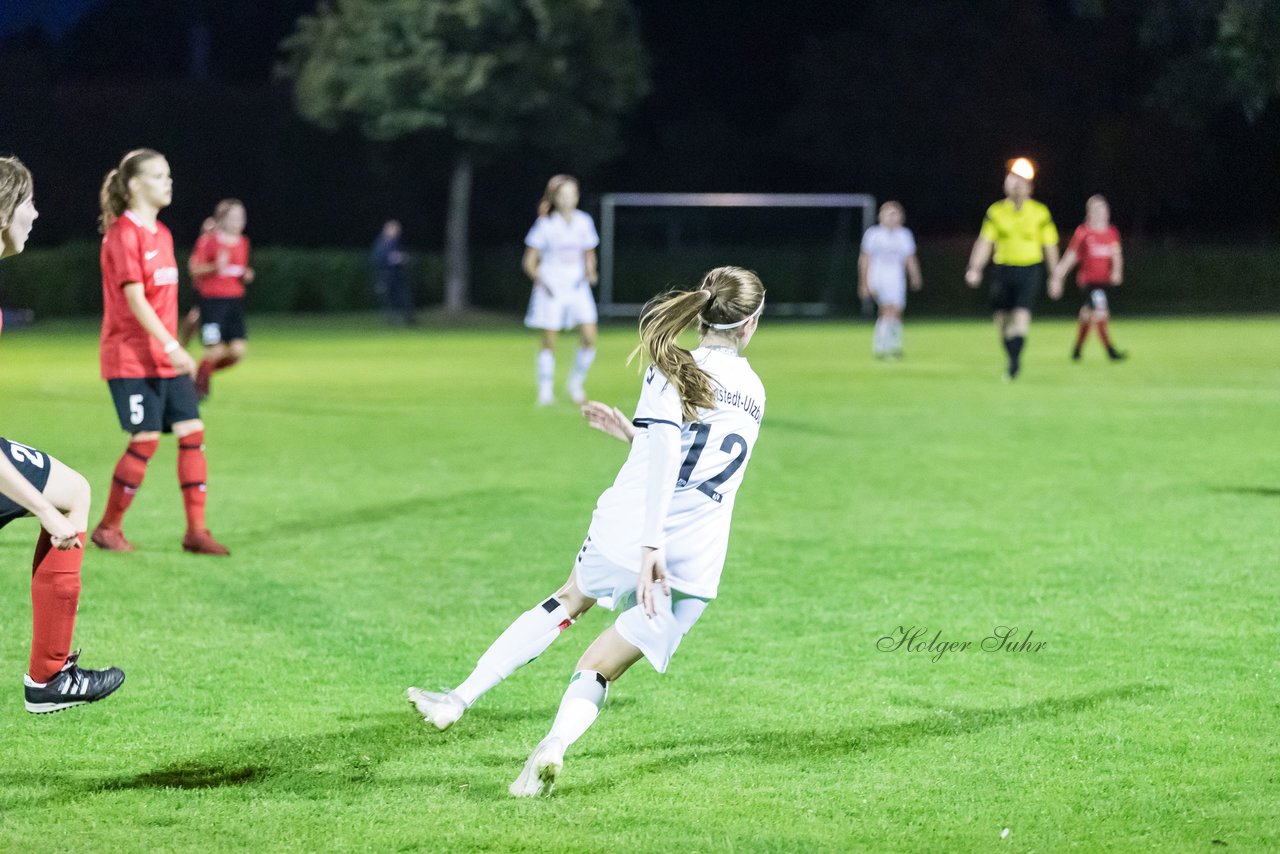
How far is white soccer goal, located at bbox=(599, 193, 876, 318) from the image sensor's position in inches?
1660

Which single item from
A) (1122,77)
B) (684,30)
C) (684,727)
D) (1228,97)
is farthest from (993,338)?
(684,30)

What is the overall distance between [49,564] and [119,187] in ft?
11.3

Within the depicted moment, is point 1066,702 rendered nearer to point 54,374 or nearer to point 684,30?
point 54,374

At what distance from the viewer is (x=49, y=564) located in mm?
5375

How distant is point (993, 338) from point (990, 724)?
24.8 meters

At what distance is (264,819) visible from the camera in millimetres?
4750

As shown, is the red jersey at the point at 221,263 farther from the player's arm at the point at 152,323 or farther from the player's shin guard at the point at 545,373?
the player's arm at the point at 152,323

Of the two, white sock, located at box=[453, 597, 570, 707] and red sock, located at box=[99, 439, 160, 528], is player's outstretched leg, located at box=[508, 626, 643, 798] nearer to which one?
white sock, located at box=[453, 597, 570, 707]

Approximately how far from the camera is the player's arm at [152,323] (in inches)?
324

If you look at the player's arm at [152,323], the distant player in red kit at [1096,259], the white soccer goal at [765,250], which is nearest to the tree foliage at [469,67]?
the white soccer goal at [765,250]

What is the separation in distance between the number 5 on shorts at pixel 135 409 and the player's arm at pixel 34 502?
378cm

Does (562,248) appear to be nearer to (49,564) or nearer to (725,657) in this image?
(725,657)

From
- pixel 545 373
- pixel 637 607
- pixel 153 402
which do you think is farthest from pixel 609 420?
pixel 545 373

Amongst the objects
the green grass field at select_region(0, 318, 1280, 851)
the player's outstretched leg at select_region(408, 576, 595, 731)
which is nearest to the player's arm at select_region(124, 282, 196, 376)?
the green grass field at select_region(0, 318, 1280, 851)
